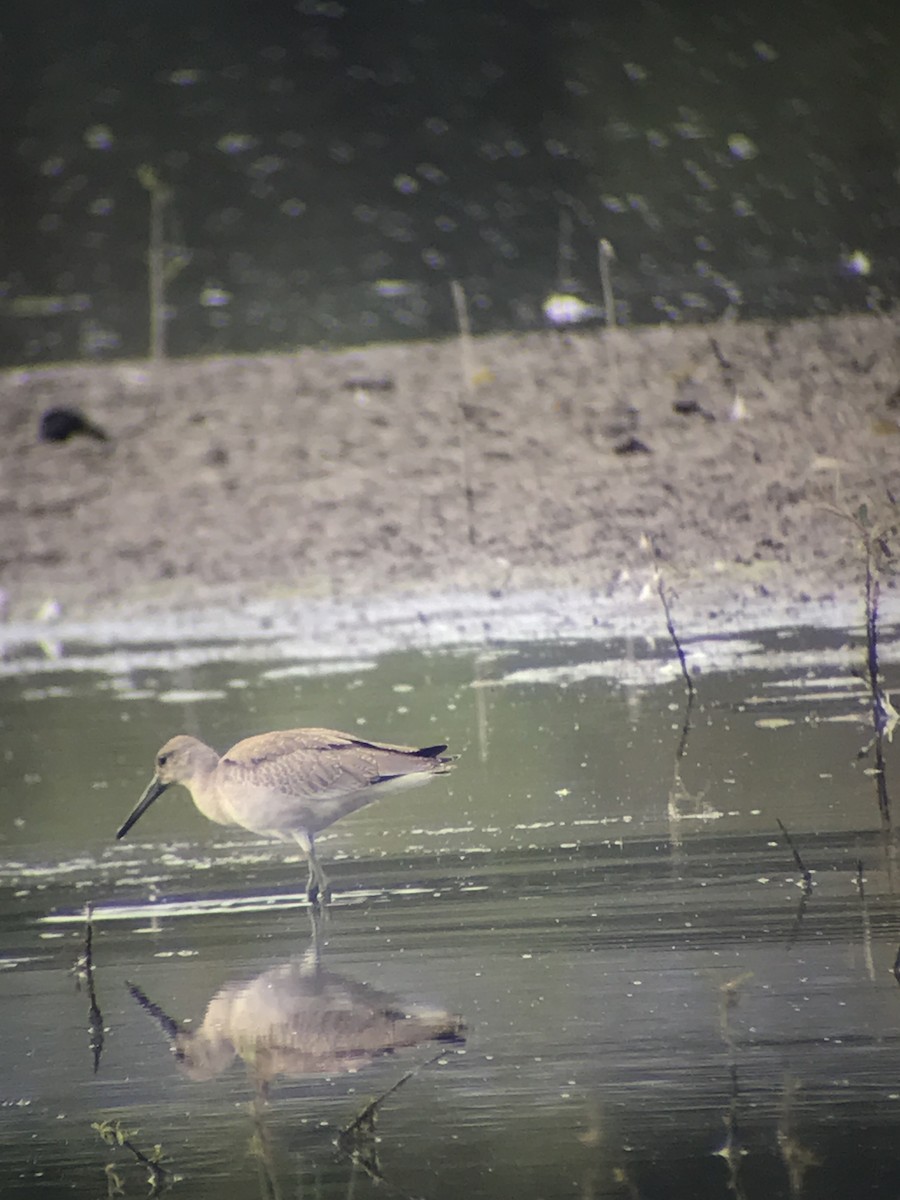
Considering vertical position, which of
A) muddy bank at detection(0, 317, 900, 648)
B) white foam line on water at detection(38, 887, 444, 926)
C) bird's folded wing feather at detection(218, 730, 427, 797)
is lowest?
muddy bank at detection(0, 317, 900, 648)

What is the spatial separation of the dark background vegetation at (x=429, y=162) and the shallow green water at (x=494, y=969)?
426 cm

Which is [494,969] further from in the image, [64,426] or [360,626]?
[64,426]

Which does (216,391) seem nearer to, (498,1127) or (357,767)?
(357,767)

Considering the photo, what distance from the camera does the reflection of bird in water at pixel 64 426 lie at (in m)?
9.13

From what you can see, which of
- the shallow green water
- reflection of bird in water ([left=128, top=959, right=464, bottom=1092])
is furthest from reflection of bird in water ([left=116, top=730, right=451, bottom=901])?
reflection of bird in water ([left=128, top=959, right=464, bottom=1092])

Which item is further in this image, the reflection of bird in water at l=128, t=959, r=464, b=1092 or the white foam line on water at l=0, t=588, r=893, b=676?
the white foam line on water at l=0, t=588, r=893, b=676

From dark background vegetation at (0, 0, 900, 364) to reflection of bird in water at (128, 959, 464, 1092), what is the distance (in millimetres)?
6378

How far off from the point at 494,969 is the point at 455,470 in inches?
215

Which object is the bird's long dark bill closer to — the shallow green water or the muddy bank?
the shallow green water

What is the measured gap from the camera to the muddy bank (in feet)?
25.4

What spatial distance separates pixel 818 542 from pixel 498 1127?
5301 mm

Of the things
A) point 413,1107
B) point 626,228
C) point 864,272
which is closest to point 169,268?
point 626,228

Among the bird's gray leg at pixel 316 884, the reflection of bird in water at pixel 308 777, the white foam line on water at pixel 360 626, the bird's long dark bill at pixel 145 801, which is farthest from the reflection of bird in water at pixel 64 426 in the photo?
the bird's gray leg at pixel 316 884

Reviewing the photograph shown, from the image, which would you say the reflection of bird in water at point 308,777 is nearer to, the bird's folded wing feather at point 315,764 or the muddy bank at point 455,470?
the bird's folded wing feather at point 315,764
